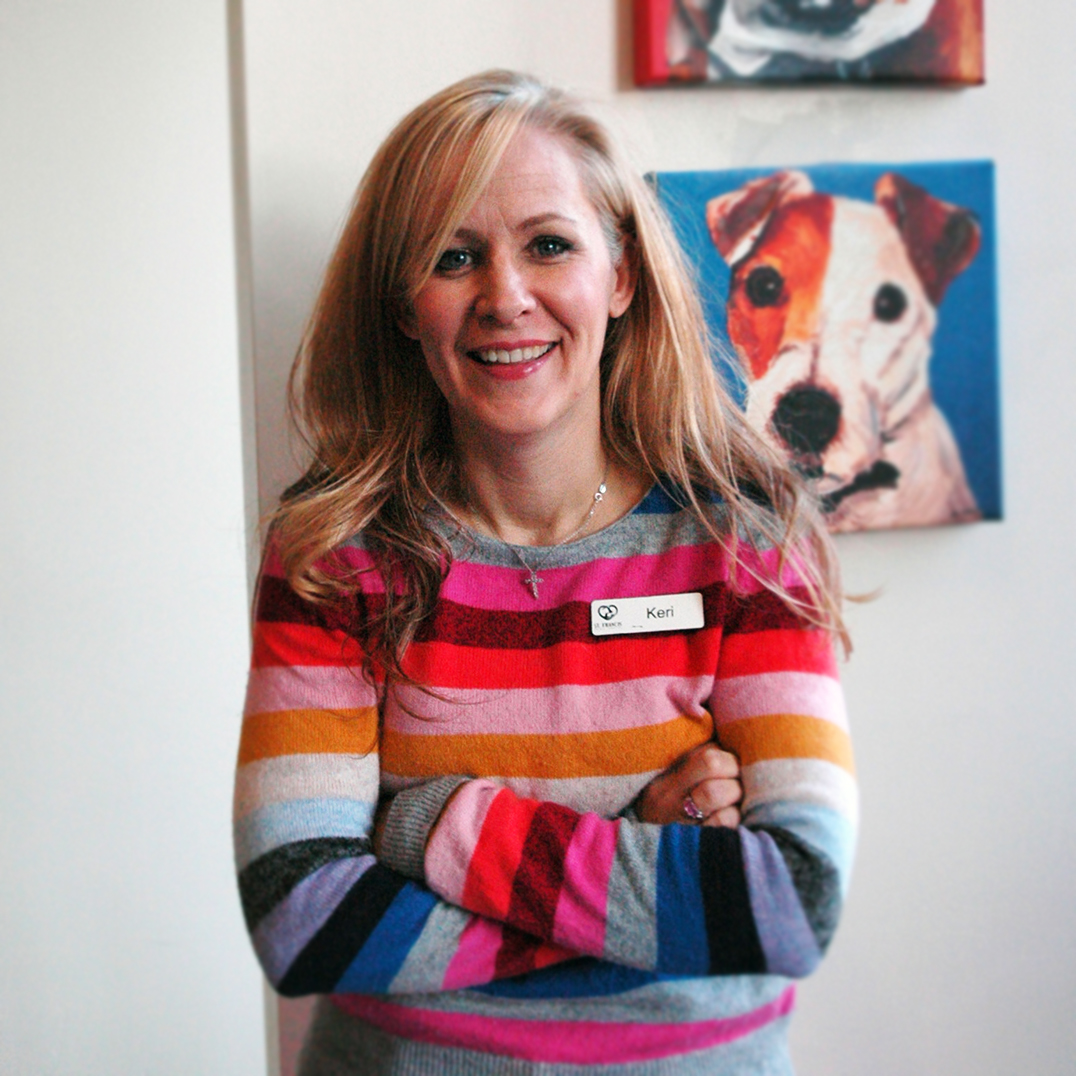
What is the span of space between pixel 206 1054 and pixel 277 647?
3.53 ft

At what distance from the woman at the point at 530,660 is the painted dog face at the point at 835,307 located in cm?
17

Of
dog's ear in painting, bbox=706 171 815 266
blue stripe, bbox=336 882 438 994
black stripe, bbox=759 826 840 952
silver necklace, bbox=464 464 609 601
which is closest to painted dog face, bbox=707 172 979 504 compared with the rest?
dog's ear in painting, bbox=706 171 815 266

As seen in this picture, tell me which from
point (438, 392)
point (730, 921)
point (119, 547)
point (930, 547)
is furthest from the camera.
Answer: point (119, 547)

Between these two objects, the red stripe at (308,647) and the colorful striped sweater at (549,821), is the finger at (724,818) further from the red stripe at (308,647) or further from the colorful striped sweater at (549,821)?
the red stripe at (308,647)

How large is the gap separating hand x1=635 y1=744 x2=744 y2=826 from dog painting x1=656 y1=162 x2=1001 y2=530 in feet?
1.81

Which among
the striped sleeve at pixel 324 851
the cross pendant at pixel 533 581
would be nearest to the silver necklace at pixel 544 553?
the cross pendant at pixel 533 581

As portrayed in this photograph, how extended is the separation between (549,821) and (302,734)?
310mm

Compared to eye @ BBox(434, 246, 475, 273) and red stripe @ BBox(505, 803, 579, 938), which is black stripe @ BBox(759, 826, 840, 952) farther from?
eye @ BBox(434, 246, 475, 273)

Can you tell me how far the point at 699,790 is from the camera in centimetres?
133

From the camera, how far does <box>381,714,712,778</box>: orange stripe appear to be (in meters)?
1.38

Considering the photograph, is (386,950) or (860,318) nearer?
(386,950)

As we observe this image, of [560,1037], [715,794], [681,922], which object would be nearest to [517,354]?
[715,794]

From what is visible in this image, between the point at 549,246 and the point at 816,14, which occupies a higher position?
the point at 816,14

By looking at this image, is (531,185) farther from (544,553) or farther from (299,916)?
(299,916)
